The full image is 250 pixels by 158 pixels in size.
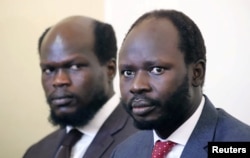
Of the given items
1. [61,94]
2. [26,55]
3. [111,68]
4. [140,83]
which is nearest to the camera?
[140,83]

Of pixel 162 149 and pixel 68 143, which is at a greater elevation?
pixel 162 149

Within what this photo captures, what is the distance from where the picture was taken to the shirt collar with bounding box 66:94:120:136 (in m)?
1.28

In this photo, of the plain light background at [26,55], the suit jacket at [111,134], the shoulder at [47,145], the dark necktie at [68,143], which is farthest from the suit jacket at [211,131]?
the plain light background at [26,55]

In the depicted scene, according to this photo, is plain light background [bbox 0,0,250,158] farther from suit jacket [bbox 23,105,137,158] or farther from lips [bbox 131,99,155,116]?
Answer: lips [bbox 131,99,155,116]

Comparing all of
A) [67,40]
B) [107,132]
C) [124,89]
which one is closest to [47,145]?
[107,132]

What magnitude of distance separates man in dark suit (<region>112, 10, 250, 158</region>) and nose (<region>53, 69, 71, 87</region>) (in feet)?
1.01

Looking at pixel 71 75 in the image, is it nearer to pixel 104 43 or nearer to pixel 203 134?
pixel 104 43

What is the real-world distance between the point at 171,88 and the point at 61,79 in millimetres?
427

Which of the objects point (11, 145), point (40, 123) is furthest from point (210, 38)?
point (11, 145)

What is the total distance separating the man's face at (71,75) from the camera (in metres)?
1.21

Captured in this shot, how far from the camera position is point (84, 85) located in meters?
1.22

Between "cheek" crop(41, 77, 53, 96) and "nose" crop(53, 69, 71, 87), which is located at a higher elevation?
"nose" crop(53, 69, 71, 87)

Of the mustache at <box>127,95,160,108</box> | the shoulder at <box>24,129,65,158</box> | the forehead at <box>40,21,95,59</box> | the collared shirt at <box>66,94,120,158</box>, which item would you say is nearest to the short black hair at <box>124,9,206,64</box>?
the mustache at <box>127,95,160,108</box>

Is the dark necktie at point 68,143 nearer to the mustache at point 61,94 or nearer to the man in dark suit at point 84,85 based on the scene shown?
the man in dark suit at point 84,85
